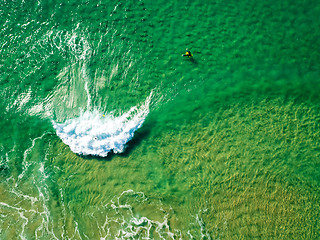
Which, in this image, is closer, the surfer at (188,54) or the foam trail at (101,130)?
the surfer at (188,54)

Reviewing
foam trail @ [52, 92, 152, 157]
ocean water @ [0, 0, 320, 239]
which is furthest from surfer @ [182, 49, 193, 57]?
foam trail @ [52, 92, 152, 157]

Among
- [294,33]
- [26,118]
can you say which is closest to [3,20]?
[26,118]

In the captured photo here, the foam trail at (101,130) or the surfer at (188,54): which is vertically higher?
the surfer at (188,54)

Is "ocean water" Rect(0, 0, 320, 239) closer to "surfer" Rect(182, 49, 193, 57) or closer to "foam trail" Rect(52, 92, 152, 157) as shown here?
"foam trail" Rect(52, 92, 152, 157)

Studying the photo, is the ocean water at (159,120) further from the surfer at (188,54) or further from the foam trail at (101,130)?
the surfer at (188,54)

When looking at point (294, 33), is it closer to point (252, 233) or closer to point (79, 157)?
point (252, 233)

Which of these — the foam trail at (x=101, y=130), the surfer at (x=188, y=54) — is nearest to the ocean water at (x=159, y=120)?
the foam trail at (x=101, y=130)
